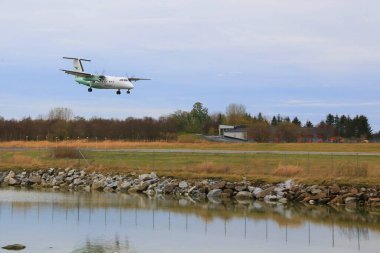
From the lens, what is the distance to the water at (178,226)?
25531 millimetres

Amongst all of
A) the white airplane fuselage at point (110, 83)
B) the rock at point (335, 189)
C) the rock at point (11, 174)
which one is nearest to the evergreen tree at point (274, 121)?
the white airplane fuselage at point (110, 83)

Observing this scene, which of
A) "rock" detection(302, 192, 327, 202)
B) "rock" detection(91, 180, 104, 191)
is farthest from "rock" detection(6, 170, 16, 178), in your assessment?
"rock" detection(302, 192, 327, 202)

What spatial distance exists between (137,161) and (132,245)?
111 feet

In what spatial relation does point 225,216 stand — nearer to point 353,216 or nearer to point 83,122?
point 353,216

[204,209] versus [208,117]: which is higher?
[208,117]

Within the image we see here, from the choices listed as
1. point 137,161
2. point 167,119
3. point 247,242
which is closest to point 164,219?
point 247,242

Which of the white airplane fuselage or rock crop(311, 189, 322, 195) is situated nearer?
rock crop(311, 189, 322, 195)

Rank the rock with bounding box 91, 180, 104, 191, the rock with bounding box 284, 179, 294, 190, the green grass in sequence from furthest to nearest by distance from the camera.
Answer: the rock with bounding box 91, 180, 104, 191
the green grass
the rock with bounding box 284, 179, 294, 190

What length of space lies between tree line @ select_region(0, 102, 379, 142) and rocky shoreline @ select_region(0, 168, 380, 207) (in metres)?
63.3

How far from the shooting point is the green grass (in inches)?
1656

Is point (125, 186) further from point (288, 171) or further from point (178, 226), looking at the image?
point (178, 226)

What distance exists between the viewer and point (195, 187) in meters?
44.5

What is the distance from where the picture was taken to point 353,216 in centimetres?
3447

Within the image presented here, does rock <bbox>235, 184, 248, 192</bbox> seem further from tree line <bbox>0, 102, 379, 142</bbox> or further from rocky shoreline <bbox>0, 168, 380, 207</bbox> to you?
tree line <bbox>0, 102, 379, 142</bbox>
